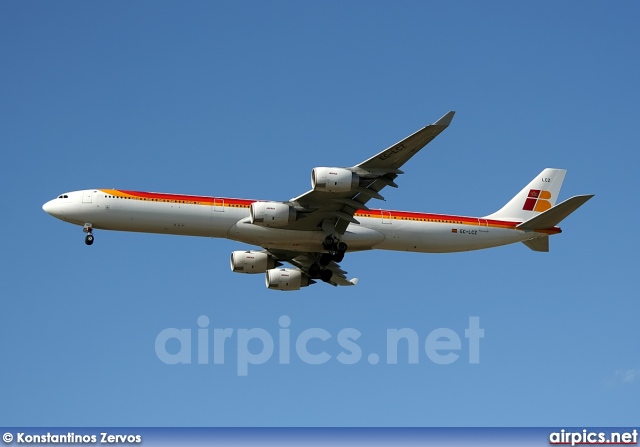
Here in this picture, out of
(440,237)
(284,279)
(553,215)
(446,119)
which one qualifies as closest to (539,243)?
(553,215)

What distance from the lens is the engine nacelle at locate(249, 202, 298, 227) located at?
198 ft

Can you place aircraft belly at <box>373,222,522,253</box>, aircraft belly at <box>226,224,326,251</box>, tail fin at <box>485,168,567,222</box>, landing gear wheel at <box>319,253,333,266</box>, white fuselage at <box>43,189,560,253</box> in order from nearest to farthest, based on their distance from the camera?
white fuselage at <box>43,189,560,253</box>, aircraft belly at <box>226,224,326,251</box>, aircraft belly at <box>373,222,522,253</box>, landing gear wheel at <box>319,253,333,266</box>, tail fin at <box>485,168,567,222</box>

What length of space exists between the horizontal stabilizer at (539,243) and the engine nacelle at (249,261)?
16.9 m

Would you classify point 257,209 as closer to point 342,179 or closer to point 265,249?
point 342,179

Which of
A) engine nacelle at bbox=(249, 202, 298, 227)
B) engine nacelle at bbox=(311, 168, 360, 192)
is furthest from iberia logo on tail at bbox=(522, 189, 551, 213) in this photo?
engine nacelle at bbox=(249, 202, 298, 227)

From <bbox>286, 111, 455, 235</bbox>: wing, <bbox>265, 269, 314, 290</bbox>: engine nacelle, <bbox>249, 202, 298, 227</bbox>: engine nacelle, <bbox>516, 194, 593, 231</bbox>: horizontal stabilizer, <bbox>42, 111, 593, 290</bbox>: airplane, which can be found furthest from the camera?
<bbox>265, 269, 314, 290</bbox>: engine nacelle

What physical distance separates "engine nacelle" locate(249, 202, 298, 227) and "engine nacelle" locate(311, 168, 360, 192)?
10.5 feet

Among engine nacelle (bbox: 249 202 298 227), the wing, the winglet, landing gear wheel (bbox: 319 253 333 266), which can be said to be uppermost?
the winglet

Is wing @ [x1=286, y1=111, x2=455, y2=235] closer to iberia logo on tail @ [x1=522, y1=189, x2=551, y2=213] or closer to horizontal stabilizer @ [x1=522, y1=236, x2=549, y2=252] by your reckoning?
horizontal stabilizer @ [x1=522, y1=236, x2=549, y2=252]

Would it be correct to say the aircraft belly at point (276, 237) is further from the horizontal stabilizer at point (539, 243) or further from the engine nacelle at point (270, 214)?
the horizontal stabilizer at point (539, 243)

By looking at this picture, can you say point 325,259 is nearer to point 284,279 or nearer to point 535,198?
point 284,279

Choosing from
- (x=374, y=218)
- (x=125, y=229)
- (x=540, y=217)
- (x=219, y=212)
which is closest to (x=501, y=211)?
(x=540, y=217)

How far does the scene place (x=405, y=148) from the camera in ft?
189

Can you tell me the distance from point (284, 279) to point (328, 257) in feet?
17.5
